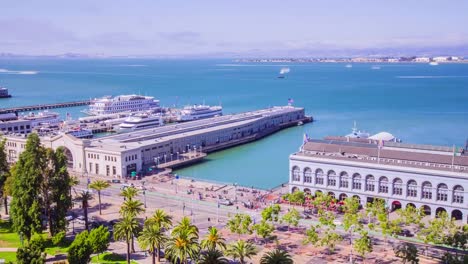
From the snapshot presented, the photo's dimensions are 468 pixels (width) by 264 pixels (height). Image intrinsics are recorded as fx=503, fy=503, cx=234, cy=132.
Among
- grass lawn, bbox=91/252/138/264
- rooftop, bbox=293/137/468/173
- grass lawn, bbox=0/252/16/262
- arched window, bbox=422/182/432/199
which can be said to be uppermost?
rooftop, bbox=293/137/468/173

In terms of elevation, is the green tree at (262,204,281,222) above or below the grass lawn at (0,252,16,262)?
above

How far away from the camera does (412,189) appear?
200 ft

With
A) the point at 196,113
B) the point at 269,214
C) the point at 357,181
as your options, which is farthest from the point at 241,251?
the point at 196,113

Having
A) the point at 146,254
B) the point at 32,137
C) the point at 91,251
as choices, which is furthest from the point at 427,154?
the point at 32,137

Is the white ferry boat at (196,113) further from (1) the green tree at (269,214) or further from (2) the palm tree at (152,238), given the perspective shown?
(2) the palm tree at (152,238)

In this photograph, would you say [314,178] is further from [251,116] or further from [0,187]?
[251,116]

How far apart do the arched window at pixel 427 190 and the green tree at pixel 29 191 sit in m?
43.5

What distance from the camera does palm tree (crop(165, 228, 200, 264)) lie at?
3944 cm

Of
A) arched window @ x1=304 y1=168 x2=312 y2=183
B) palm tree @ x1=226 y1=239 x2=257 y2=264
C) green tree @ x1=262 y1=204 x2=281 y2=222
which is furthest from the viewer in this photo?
arched window @ x1=304 y1=168 x2=312 y2=183

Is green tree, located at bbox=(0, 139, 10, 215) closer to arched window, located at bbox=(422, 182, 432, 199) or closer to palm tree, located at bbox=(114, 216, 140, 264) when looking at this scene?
palm tree, located at bbox=(114, 216, 140, 264)

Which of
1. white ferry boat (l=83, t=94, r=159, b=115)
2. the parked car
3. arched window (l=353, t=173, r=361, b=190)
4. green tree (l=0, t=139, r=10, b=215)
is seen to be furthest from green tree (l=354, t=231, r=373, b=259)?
white ferry boat (l=83, t=94, r=159, b=115)

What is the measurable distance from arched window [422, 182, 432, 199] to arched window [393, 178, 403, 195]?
264cm

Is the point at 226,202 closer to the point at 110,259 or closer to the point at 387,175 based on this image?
the point at 387,175

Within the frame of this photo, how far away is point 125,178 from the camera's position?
80500mm
